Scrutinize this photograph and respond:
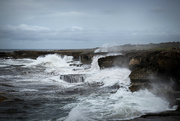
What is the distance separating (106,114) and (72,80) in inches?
334

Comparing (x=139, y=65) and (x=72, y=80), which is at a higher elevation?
(x=139, y=65)

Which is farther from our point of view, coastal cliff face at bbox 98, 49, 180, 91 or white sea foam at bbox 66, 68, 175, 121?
coastal cliff face at bbox 98, 49, 180, 91

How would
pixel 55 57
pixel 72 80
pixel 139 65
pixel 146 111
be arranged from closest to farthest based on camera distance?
pixel 146 111, pixel 139 65, pixel 72 80, pixel 55 57

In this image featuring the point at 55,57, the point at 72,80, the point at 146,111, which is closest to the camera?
the point at 146,111

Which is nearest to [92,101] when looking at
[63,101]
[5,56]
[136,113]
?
[63,101]

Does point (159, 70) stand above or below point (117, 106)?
above

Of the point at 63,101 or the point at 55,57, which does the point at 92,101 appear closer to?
the point at 63,101

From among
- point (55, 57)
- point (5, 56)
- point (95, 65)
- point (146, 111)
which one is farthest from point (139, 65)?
point (5, 56)

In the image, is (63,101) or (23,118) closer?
(23,118)

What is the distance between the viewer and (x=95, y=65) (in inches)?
924

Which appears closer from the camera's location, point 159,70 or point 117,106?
point 117,106

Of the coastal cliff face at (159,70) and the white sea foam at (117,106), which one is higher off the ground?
the coastal cliff face at (159,70)

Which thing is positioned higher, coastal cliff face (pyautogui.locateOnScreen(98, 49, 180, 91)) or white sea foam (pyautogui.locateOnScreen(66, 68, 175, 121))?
coastal cliff face (pyautogui.locateOnScreen(98, 49, 180, 91))

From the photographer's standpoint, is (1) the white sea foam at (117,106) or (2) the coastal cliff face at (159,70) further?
(2) the coastal cliff face at (159,70)
